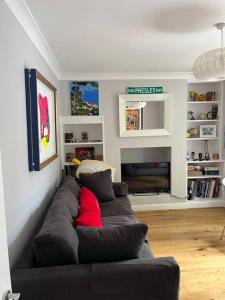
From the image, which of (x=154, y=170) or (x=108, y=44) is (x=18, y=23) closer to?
(x=108, y=44)

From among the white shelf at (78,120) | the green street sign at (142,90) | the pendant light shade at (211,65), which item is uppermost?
the green street sign at (142,90)

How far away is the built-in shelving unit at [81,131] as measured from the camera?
437 cm

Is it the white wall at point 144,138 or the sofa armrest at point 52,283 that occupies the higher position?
the white wall at point 144,138

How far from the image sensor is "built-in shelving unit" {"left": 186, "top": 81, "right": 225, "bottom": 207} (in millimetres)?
4672

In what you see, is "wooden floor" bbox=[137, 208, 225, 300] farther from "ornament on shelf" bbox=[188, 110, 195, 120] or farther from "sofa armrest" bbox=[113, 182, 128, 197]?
"ornament on shelf" bbox=[188, 110, 195, 120]

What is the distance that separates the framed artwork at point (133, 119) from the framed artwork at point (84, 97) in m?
0.58

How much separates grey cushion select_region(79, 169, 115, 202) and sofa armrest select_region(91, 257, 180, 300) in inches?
81.2

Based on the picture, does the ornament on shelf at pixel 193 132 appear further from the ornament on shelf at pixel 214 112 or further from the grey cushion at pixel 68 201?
the grey cushion at pixel 68 201

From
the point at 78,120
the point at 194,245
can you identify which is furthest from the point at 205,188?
the point at 78,120

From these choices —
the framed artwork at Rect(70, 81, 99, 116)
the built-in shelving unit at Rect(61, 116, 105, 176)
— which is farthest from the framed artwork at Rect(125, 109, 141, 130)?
the framed artwork at Rect(70, 81, 99, 116)

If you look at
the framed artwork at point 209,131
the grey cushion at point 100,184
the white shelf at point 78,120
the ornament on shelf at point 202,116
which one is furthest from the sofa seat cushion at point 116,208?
the ornament on shelf at point 202,116

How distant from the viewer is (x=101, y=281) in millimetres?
1420

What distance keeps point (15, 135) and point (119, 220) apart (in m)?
1.61

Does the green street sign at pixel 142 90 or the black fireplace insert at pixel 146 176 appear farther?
the black fireplace insert at pixel 146 176
